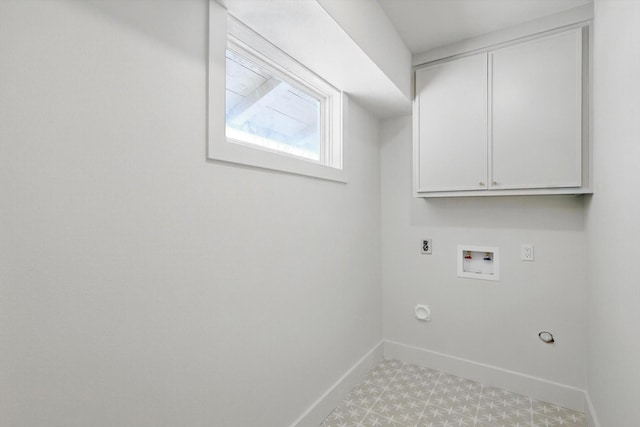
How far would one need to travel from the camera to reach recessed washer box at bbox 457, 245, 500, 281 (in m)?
2.28

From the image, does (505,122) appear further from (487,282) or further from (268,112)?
(268,112)

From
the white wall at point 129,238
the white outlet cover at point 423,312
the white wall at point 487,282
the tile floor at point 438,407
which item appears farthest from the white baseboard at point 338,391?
the white outlet cover at point 423,312

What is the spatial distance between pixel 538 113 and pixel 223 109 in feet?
6.06

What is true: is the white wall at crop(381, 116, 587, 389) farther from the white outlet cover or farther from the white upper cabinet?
the white upper cabinet

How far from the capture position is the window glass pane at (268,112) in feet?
4.98

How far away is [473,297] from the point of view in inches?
93.0

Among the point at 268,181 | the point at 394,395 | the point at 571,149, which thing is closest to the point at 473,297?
the point at 394,395

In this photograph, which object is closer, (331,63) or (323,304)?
(331,63)

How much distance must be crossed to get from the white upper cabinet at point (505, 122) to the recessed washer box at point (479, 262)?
462 millimetres

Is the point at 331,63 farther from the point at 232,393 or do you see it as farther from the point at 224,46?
the point at 232,393

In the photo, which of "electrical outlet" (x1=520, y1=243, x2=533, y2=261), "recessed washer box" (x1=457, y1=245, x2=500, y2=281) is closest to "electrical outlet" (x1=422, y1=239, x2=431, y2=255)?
"recessed washer box" (x1=457, y1=245, x2=500, y2=281)

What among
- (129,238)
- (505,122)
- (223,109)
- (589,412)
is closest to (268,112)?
(223,109)

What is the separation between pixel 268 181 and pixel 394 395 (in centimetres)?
168

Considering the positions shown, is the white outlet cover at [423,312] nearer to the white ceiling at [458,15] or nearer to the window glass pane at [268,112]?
the window glass pane at [268,112]
